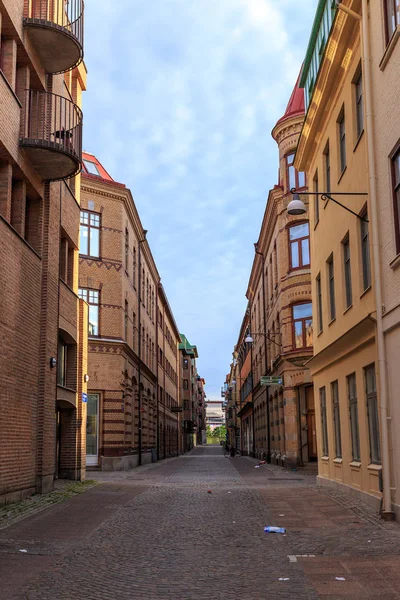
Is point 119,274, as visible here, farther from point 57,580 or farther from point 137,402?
point 57,580

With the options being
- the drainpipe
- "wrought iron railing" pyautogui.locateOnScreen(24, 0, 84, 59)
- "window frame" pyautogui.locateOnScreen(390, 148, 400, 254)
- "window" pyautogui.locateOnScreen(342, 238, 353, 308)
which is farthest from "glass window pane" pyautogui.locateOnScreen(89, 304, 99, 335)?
"window frame" pyautogui.locateOnScreen(390, 148, 400, 254)

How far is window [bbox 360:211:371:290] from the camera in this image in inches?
572

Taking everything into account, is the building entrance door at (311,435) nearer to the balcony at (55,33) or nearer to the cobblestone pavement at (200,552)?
the cobblestone pavement at (200,552)

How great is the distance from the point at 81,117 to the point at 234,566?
13.5 meters

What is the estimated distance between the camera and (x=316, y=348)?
21281 mm

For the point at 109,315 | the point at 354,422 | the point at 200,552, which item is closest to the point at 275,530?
the point at 200,552

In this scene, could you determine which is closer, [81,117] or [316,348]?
[81,117]

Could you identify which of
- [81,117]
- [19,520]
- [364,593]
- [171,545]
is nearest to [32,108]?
Answer: [81,117]

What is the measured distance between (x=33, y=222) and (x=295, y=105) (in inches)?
756

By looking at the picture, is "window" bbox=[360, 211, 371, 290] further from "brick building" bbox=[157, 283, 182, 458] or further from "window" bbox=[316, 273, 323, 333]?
"brick building" bbox=[157, 283, 182, 458]

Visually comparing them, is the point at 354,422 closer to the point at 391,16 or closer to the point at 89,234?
the point at 391,16

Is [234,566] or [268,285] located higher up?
[268,285]

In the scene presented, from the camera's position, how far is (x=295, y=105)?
32969 millimetres

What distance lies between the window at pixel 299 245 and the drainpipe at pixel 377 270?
17.6 meters
